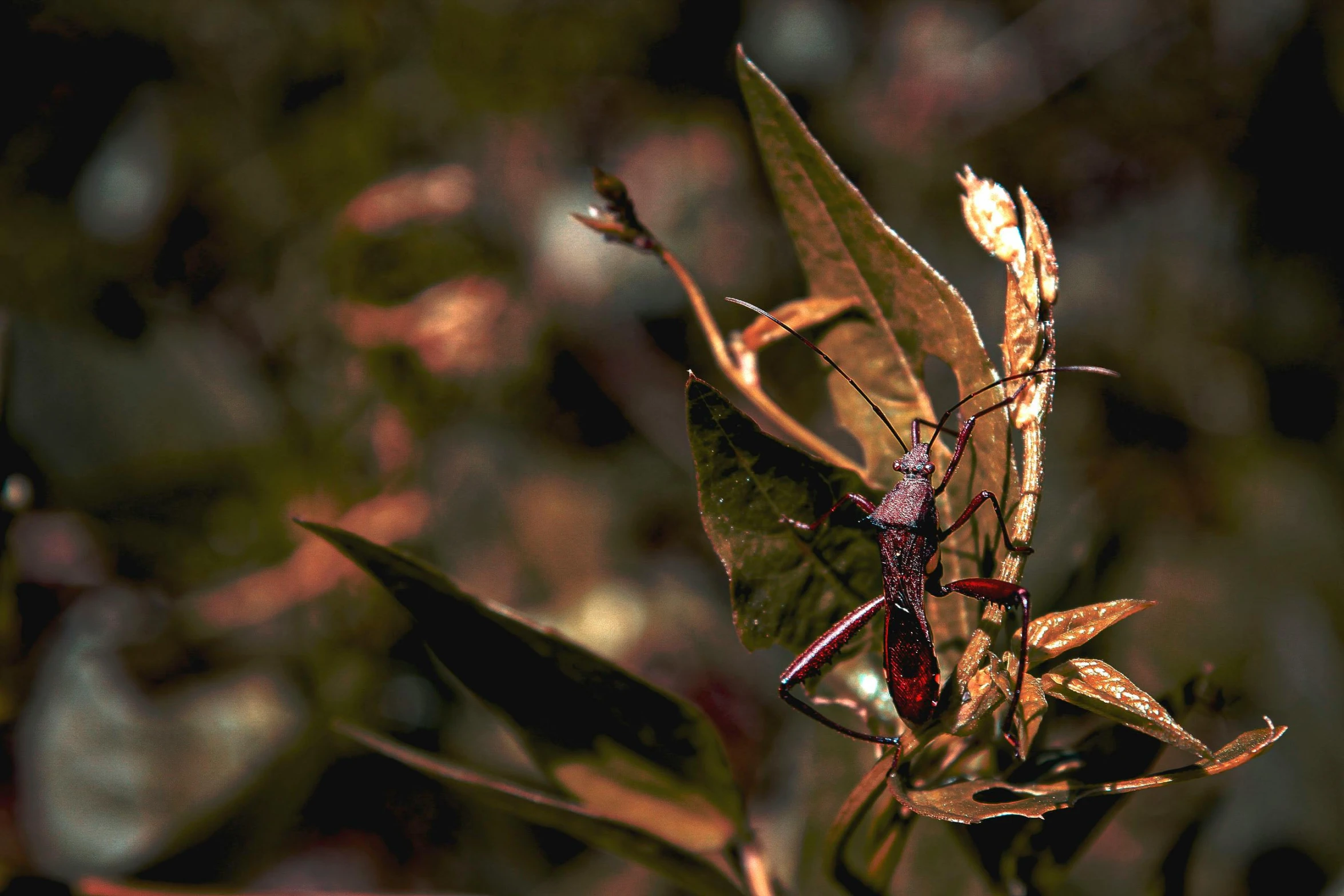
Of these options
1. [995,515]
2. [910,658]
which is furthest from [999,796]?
[995,515]

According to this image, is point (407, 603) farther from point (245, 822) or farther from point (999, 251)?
point (245, 822)

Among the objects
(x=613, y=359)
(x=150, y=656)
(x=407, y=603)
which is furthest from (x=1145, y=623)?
(x=150, y=656)

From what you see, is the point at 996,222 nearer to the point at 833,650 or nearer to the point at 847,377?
the point at 847,377

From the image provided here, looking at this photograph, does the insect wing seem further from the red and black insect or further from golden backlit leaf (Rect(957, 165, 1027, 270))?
golden backlit leaf (Rect(957, 165, 1027, 270))

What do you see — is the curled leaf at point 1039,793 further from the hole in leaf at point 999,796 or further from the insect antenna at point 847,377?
the insect antenna at point 847,377

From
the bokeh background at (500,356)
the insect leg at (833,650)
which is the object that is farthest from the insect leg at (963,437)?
the bokeh background at (500,356)

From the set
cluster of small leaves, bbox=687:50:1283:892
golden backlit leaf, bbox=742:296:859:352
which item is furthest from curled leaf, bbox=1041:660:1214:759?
golden backlit leaf, bbox=742:296:859:352
